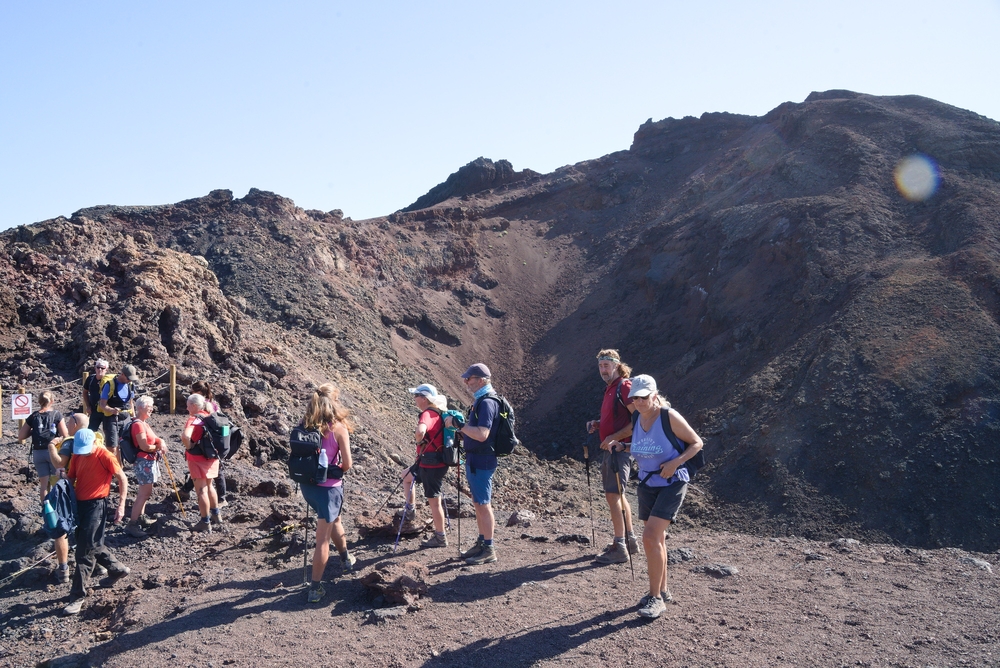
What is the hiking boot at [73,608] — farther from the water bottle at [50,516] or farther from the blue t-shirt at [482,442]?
the blue t-shirt at [482,442]

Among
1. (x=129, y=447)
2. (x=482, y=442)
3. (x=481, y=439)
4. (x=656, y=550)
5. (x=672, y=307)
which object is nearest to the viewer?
(x=656, y=550)

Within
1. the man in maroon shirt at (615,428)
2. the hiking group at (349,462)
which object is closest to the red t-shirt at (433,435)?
the hiking group at (349,462)

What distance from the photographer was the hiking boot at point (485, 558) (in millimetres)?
6559

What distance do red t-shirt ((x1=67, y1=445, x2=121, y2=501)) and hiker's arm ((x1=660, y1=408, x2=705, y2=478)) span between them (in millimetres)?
4497

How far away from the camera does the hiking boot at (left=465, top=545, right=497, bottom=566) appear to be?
6559mm

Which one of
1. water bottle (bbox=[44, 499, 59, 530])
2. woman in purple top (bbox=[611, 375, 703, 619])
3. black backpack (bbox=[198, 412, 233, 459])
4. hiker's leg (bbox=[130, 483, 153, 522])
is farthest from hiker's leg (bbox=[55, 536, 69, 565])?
woman in purple top (bbox=[611, 375, 703, 619])

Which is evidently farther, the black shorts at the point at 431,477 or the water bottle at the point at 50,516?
the black shorts at the point at 431,477

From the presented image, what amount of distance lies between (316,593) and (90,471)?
7.09 feet

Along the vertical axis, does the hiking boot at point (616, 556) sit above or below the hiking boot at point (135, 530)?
below

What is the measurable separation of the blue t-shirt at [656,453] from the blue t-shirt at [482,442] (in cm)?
143

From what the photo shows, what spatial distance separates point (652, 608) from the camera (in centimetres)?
524

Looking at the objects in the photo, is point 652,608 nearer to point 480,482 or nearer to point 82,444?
point 480,482

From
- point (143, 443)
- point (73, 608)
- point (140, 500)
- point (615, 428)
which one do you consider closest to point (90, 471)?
point (73, 608)

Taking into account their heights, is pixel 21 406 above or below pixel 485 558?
above
